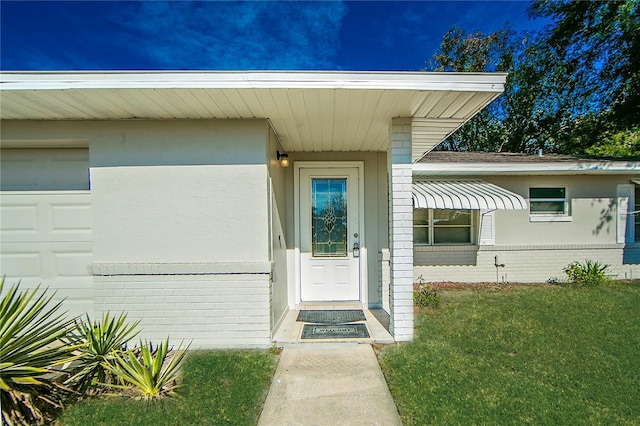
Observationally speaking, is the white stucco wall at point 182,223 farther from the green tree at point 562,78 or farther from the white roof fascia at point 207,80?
the green tree at point 562,78

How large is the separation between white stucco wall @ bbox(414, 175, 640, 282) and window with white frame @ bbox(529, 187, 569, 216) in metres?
0.16

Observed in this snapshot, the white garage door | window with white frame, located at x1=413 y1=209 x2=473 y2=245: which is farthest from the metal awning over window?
the white garage door

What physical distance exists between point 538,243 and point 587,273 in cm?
160

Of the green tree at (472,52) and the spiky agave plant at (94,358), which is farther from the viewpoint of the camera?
the green tree at (472,52)

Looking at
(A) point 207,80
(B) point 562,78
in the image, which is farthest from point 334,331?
(B) point 562,78

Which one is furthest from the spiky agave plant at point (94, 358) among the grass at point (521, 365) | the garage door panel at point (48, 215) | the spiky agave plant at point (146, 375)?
the grass at point (521, 365)

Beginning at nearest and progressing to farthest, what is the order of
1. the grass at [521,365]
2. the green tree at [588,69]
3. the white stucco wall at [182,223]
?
the grass at [521,365] < the white stucco wall at [182,223] < the green tree at [588,69]

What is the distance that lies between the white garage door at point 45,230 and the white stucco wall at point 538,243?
28.0ft

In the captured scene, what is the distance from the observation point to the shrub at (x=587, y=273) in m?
9.14

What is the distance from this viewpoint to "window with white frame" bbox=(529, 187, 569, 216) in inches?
384

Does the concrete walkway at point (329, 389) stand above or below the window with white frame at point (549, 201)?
below

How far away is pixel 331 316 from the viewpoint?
6121 millimetres

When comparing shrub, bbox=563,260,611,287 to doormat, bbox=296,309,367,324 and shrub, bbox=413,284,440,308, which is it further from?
doormat, bbox=296,309,367,324

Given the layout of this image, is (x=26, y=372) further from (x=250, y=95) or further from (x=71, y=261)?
(x=250, y=95)
